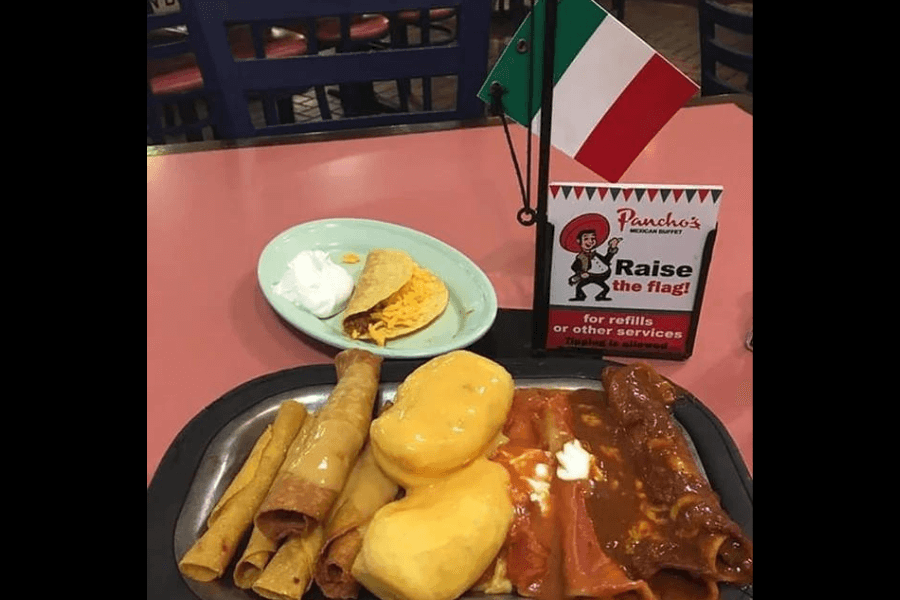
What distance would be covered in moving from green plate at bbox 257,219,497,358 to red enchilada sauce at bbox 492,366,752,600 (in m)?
0.25

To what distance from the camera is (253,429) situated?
1.16 m

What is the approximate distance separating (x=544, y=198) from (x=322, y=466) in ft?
1.64

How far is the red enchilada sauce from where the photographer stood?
93 cm

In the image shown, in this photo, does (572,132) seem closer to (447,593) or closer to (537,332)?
(537,332)

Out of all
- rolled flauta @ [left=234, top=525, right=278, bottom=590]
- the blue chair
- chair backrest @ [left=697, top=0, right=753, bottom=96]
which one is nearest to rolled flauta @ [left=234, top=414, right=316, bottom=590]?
rolled flauta @ [left=234, top=525, right=278, bottom=590]

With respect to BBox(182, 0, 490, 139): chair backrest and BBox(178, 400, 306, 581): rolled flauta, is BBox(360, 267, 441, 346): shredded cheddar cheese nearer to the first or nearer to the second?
BBox(178, 400, 306, 581): rolled flauta

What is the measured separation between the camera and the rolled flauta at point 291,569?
3.01 ft

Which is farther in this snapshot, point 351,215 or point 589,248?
point 351,215

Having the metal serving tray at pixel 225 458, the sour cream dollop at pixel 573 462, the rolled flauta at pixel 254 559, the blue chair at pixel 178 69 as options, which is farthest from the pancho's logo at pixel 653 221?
the blue chair at pixel 178 69

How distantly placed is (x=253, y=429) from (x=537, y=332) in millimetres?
481

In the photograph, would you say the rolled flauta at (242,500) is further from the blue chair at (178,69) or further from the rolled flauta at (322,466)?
the blue chair at (178,69)

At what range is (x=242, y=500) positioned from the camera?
1011mm

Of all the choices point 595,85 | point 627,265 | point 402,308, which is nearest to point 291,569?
point 402,308

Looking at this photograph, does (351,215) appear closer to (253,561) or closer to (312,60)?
(312,60)
